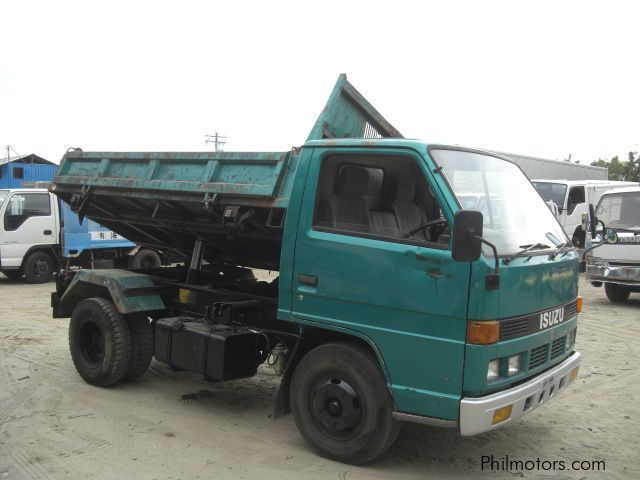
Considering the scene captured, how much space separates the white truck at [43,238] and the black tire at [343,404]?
8.84 metres

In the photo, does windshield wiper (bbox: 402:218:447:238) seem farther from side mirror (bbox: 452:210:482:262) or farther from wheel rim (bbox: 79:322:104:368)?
wheel rim (bbox: 79:322:104:368)

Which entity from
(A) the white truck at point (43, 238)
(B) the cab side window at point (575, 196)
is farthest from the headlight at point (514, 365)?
(B) the cab side window at point (575, 196)

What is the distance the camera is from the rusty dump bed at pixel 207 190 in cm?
461

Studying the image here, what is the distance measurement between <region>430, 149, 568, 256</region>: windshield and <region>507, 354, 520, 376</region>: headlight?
2.16 feet

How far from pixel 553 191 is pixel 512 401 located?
49.2 feet

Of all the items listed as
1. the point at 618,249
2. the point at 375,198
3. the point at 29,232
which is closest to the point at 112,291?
the point at 375,198

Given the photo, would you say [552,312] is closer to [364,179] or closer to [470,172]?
[470,172]

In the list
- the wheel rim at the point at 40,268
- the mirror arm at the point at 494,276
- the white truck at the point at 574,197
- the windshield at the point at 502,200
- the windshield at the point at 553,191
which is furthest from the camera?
the windshield at the point at 553,191

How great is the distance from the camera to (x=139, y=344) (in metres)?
5.59

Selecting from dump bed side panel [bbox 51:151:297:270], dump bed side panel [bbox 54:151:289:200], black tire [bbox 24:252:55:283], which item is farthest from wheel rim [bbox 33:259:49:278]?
dump bed side panel [bbox 54:151:289:200]

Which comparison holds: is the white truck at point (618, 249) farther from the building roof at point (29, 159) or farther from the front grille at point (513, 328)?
the building roof at point (29, 159)

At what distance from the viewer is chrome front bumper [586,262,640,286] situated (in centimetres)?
1043

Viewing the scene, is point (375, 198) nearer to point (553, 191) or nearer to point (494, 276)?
point (494, 276)

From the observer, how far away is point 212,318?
5129mm
